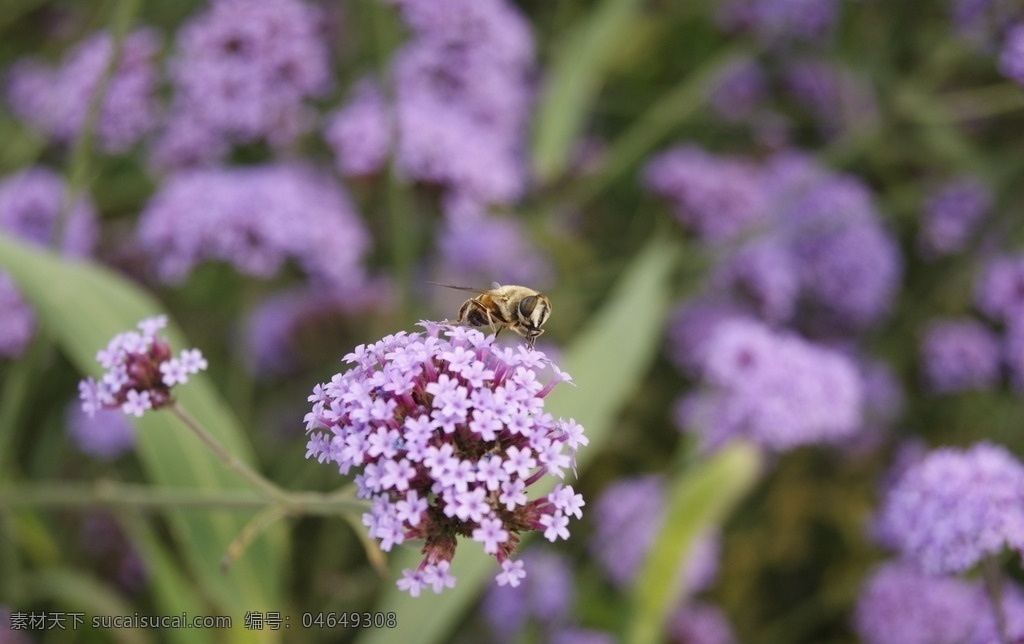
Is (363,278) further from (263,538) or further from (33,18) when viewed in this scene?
(33,18)

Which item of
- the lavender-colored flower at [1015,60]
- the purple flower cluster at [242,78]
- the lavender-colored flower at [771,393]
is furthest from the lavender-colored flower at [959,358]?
the purple flower cluster at [242,78]

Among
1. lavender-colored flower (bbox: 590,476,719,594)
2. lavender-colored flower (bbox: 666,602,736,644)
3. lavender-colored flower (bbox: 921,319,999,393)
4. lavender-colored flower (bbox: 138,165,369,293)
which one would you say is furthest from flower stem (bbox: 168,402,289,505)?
lavender-colored flower (bbox: 921,319,999,393)

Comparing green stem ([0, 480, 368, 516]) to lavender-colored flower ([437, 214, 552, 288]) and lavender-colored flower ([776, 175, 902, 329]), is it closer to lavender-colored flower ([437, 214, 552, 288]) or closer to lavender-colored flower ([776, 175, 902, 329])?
lavender-colored flower ([437, 214, 552, 288])

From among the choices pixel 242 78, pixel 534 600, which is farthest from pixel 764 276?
pixel 242 78

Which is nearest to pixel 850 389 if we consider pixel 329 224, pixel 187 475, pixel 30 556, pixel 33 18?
pixel 329 224

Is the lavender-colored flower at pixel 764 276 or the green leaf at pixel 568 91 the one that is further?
the lavender-colored flower at pixel 764 276

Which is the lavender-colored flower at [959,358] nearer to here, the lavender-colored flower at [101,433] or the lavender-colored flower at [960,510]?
the lavender-colored flower at [960,510]
